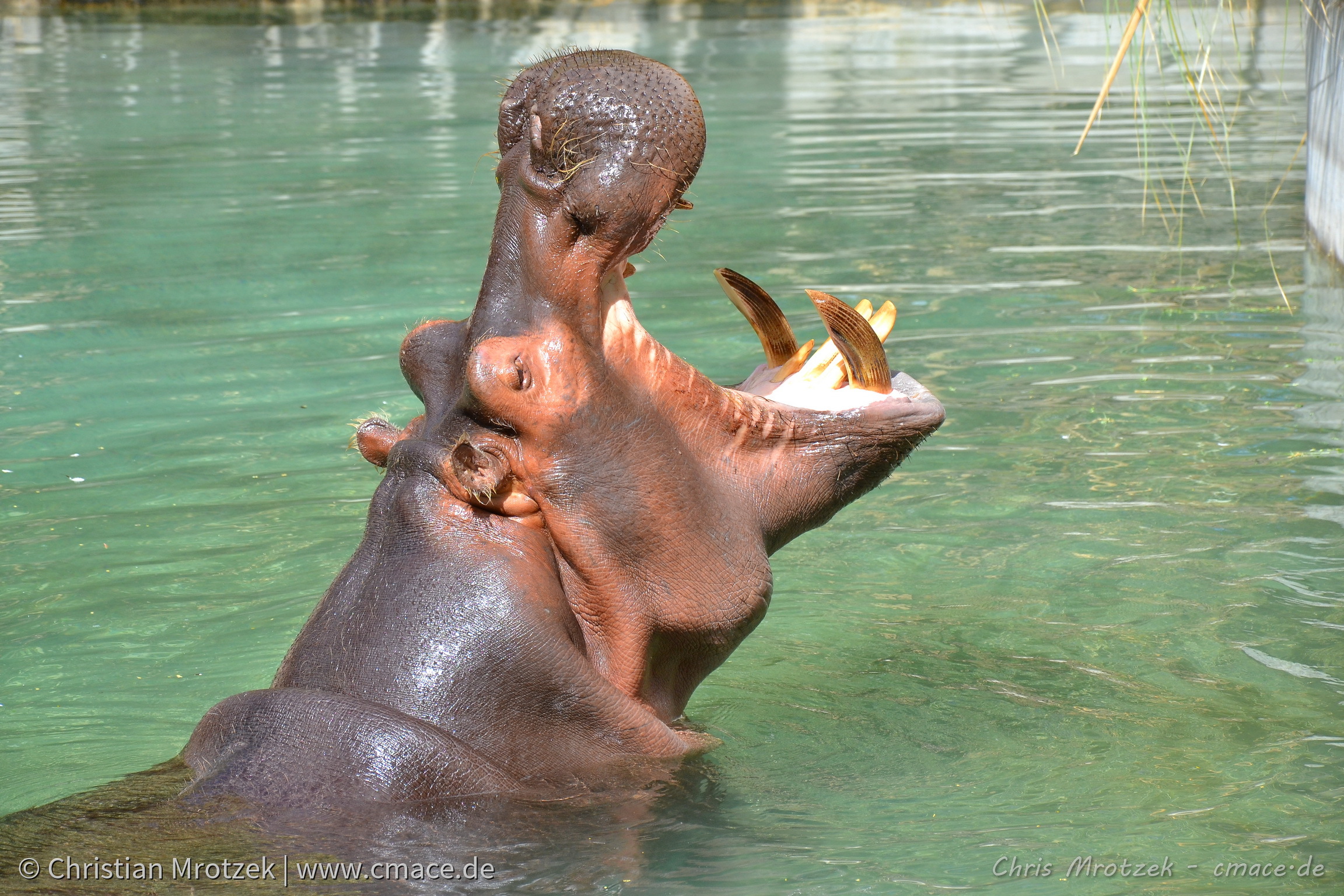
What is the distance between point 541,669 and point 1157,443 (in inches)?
140

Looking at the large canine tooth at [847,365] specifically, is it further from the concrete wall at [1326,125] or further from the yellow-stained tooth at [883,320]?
the concrete wall at [1326,125]

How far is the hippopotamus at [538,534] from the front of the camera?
8.13 ft

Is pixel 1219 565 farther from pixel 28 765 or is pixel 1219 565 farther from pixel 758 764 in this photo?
pixel 28 765

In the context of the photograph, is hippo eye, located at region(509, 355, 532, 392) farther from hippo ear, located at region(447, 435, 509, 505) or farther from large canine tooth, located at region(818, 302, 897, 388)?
large canine tooth, located at region(818, 302, 897, 388)

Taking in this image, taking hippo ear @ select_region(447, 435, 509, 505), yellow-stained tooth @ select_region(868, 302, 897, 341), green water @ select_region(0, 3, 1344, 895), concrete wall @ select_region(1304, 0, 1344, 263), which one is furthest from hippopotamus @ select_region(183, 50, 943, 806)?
concrete wall @ select_region(1304, 0, 1344, 263)

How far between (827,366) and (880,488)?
220 cm

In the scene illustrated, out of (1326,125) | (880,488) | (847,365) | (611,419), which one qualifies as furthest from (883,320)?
(1326,125)

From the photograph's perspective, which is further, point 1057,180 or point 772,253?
point 1057,180

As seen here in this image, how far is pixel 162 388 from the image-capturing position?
22.0 ft

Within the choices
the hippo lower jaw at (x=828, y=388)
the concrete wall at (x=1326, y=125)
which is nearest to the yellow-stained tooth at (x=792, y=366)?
the hippo lower jaw at (x=828, y=388)

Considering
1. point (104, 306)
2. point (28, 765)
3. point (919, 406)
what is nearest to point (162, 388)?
point (104, 306)

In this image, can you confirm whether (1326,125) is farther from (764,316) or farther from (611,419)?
(611,419)

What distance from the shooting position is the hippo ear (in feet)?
8.20

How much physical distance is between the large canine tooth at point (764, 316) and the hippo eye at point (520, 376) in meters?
0.67
